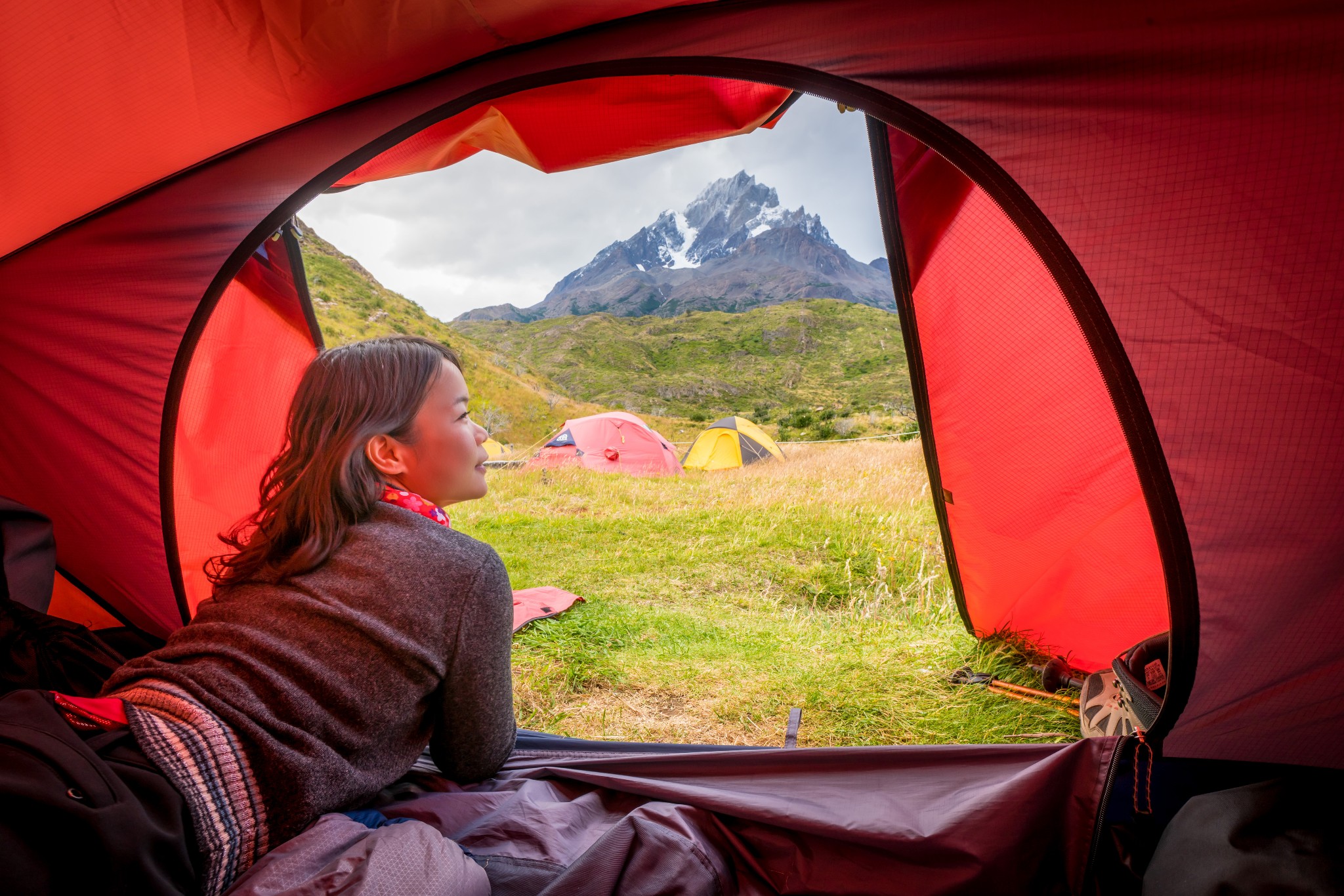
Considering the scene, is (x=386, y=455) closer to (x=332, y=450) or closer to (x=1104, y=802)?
(x=332, y=450)

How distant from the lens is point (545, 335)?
180ft

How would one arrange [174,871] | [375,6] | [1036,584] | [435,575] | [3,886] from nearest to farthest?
[3,886] → [174,871] → [435,575] → [375,6] → [1036,584]

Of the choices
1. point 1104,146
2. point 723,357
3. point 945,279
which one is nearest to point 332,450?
point 1104,146

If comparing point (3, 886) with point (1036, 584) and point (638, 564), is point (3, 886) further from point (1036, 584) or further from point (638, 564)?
point (638, 564)

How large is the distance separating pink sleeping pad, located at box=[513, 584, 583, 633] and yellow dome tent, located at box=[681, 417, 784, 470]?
5547mm

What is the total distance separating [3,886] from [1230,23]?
2.01 meters

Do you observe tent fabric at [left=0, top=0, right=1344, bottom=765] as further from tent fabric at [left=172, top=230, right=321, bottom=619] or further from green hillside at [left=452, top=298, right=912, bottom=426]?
green hillside at [left=452, top=298, right=912, bottom=426]

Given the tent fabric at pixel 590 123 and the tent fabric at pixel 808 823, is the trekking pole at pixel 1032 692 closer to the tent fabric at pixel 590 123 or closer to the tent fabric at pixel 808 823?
the tent fabric at pixel 808 823

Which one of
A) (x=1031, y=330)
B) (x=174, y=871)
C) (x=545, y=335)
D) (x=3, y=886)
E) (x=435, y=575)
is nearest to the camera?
(x=3, y=886)

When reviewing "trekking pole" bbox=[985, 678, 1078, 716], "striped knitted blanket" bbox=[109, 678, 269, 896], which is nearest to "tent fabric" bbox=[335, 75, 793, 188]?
"striped knitted blanket" bbox=[109, 678, 269, 896]

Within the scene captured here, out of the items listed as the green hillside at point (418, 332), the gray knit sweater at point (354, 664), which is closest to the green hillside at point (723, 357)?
the green hillside at point (418, 332)

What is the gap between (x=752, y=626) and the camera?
3.13 m

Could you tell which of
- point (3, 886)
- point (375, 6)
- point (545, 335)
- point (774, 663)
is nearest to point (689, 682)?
point (774, 663)

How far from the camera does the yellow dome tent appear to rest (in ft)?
29.1
